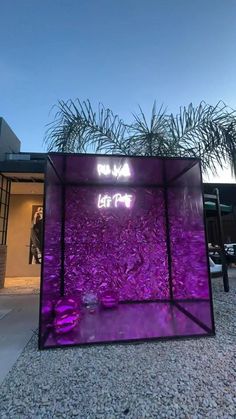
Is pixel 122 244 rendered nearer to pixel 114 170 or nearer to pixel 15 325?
pixel 114 170

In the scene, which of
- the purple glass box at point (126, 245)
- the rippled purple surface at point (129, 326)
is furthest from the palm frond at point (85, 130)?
the rippled purple surface at point (129, 326)

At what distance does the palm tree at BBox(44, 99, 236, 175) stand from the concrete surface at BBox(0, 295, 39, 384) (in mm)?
2744

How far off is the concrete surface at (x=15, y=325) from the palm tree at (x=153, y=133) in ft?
9.00

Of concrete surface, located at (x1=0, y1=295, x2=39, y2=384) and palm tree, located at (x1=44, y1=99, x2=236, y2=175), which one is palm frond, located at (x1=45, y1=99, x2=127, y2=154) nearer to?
palm tree, located at (x1=44, y1=99, x2=236, y2=175)

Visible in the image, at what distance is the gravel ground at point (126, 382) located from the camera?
1.54 m

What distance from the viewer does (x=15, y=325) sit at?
3314 millimetres

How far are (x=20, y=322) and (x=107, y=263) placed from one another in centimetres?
147

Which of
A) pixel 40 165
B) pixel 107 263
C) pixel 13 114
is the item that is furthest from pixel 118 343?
pixel 13 114

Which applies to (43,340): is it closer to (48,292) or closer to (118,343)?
(48,292)

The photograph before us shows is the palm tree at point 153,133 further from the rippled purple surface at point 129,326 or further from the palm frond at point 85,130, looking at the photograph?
the rippled purple surface at point 129,326

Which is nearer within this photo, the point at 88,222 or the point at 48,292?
the point at 48,292

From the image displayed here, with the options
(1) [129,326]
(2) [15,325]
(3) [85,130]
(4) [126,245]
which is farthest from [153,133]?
(2) [15,325]

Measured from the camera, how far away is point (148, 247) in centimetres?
402

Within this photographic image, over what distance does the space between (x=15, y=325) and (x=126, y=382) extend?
6.72 feet
